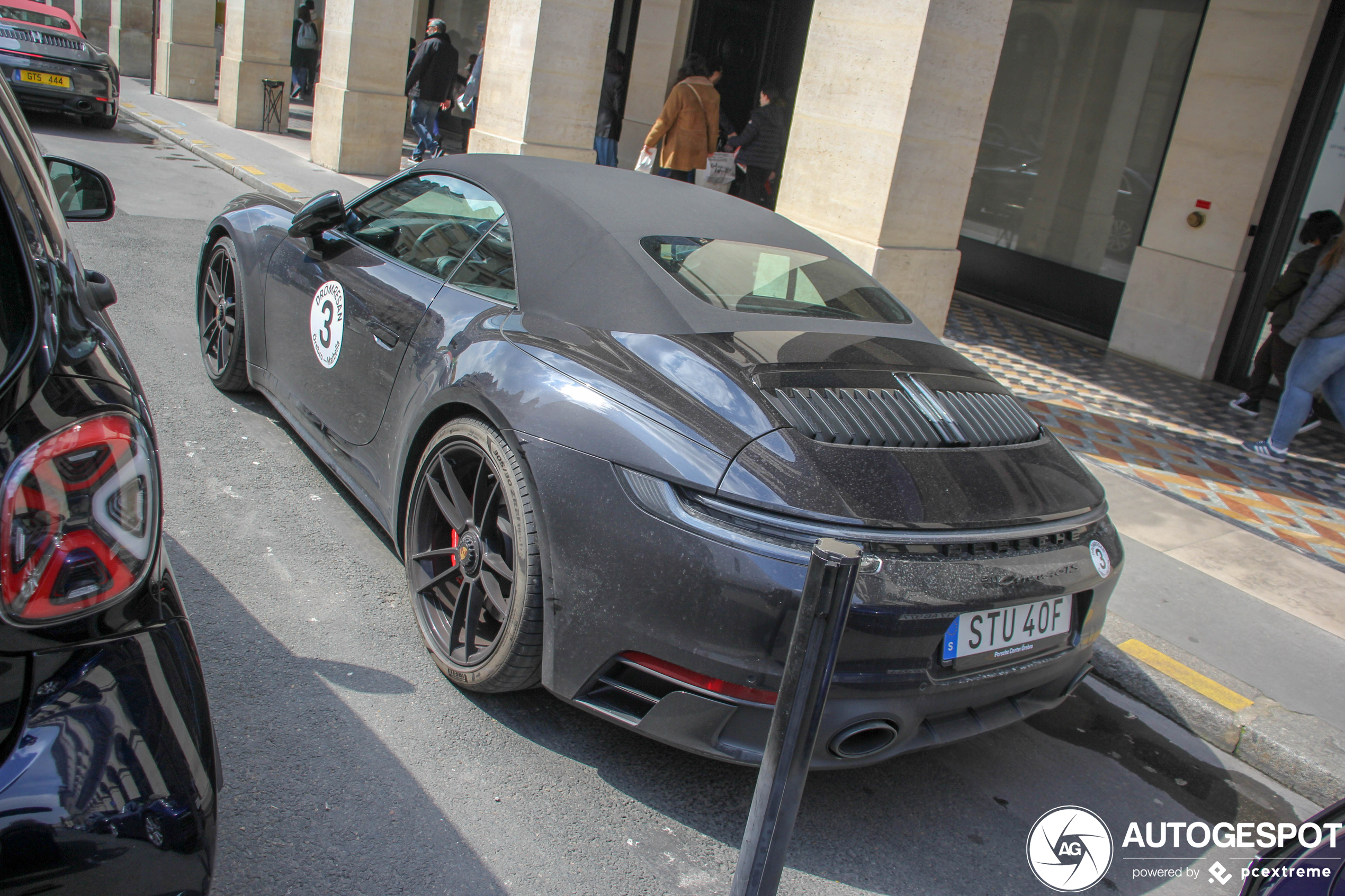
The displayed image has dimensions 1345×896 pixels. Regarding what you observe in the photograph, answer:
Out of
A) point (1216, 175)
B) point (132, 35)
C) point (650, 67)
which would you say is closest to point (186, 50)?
point (132, 35)

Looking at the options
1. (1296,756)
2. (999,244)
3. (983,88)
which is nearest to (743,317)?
(1296,756)

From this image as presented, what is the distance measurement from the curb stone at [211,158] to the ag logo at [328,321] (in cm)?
597

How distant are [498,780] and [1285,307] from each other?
7.26 m

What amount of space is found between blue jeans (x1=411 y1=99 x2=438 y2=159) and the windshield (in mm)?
12487

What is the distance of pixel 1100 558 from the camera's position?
9.11ft

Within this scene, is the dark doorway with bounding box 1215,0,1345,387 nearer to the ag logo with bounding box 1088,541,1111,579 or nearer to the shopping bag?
the shopping bag

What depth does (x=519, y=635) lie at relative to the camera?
8.73 ft

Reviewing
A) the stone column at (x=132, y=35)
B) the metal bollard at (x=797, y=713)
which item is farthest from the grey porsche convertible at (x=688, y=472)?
the stone column at (x=132, y=35)

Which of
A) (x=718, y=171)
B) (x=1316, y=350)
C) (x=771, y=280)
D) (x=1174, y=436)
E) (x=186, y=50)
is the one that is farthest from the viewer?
(x=186, y=50)

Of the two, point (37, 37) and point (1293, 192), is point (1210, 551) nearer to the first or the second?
point (1293, 192)

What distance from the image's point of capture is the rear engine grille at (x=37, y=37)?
13414mm

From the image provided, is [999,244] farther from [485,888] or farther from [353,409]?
[485,888]

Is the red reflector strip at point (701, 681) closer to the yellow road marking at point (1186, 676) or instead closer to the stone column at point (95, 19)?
the yellow road marking at point (1186, 676)

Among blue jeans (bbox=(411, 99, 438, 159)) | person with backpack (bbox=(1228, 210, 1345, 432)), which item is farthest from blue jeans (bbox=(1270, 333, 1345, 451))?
blue jeans (bbox=(411, 99, 438, 159))
